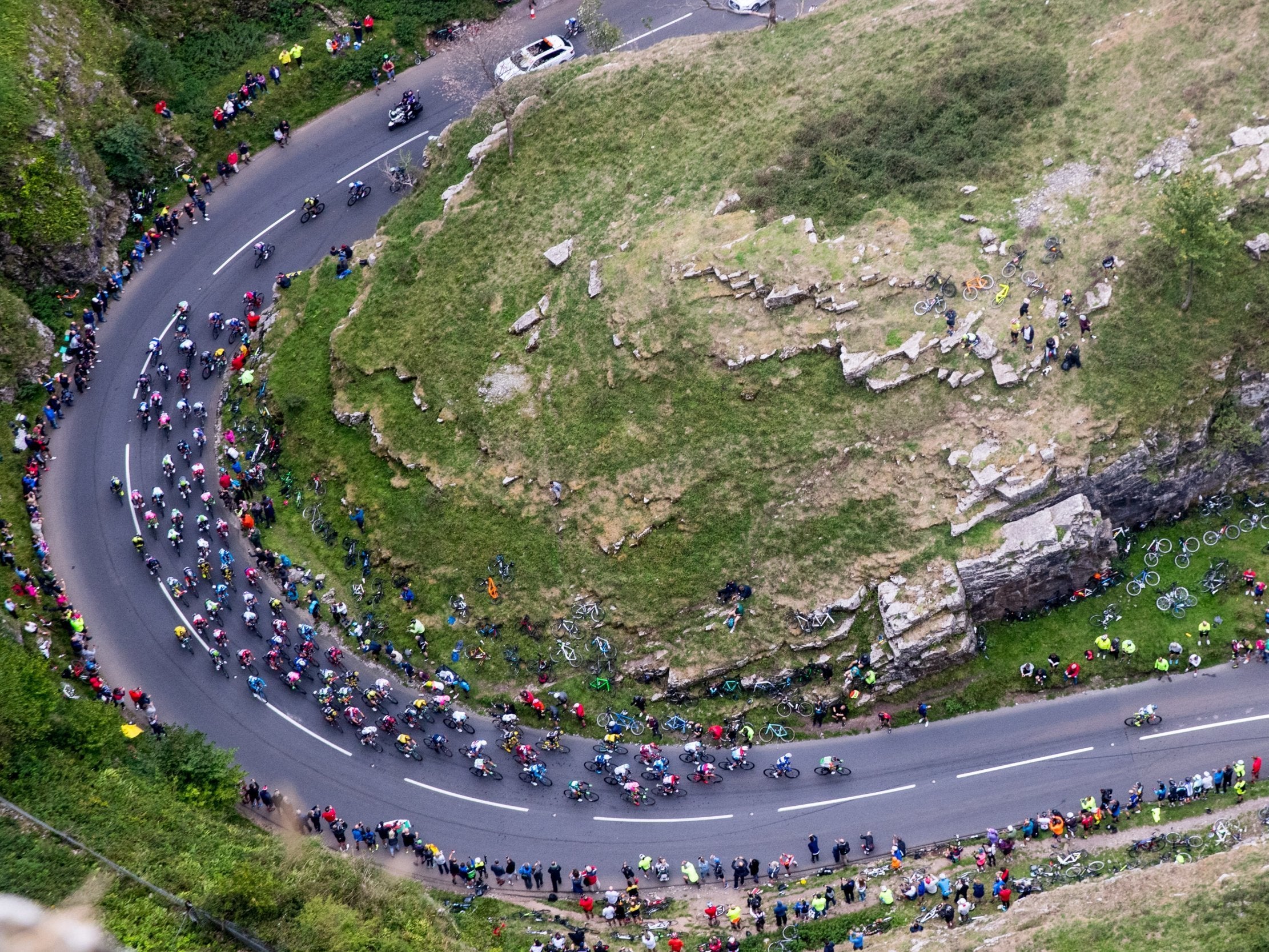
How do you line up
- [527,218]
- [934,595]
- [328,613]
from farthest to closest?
[527,218]
[328,613]
[934,595]

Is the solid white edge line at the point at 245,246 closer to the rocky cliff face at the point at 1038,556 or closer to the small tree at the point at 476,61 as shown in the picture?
the small tree at the point at 476,61

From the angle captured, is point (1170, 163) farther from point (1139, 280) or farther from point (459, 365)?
point (459, 365)

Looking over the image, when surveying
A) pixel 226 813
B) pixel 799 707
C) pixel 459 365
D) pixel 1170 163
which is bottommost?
pixel 226 813

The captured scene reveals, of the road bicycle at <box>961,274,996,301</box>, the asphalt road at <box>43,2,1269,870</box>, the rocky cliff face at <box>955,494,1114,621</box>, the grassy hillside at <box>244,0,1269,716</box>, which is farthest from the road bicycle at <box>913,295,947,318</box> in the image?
the asphalt road at <box>43,2,1269,870</box>

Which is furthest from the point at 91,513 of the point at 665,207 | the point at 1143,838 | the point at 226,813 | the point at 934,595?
the point at 1143,838

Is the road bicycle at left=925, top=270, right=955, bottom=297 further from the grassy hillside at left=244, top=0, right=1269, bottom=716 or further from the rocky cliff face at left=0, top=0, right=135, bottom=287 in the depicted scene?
the rocky cliff face at left=0, top=0, right=135, bottom=287

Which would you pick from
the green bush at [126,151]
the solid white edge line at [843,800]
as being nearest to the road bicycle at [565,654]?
the solid white edge line at [843,800]

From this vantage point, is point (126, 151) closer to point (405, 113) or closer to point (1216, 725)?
point (405, 113)
